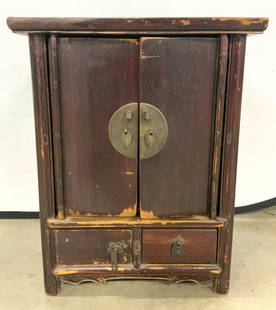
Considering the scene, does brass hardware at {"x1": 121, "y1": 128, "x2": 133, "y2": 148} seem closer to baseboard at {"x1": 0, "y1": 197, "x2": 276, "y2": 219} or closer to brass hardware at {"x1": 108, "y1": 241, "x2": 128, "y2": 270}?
brass hardware at {"x1": 108, "y1": 241, "x2": 128, "y2": 270}

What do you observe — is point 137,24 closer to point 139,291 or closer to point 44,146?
point 44,146

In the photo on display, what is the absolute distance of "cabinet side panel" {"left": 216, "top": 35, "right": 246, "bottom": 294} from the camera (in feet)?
4.20

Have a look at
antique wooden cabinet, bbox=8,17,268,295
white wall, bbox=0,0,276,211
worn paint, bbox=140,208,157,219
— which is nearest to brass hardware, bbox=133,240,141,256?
antique wooden cabinet, bbox=8,17,268,295

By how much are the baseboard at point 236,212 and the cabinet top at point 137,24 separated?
4.51 ft

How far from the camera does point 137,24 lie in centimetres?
121

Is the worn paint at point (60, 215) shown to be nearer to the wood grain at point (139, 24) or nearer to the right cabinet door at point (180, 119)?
the right cabinet door at point (180, 119)

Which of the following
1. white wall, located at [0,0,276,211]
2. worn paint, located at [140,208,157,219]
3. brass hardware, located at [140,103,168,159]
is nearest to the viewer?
brass hardware, located at [140,103,168,159]

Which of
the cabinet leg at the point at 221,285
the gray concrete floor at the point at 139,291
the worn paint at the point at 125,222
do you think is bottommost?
the gray concrete floor at the point at 139,291

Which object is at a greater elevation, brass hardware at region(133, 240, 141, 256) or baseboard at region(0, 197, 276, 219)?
brass hardware at region(133, 240, 141, 256)

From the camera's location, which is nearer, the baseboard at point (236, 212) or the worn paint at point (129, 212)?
the worn paint at point (129, 212)

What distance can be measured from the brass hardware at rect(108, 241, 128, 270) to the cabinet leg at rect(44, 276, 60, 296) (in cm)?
26
